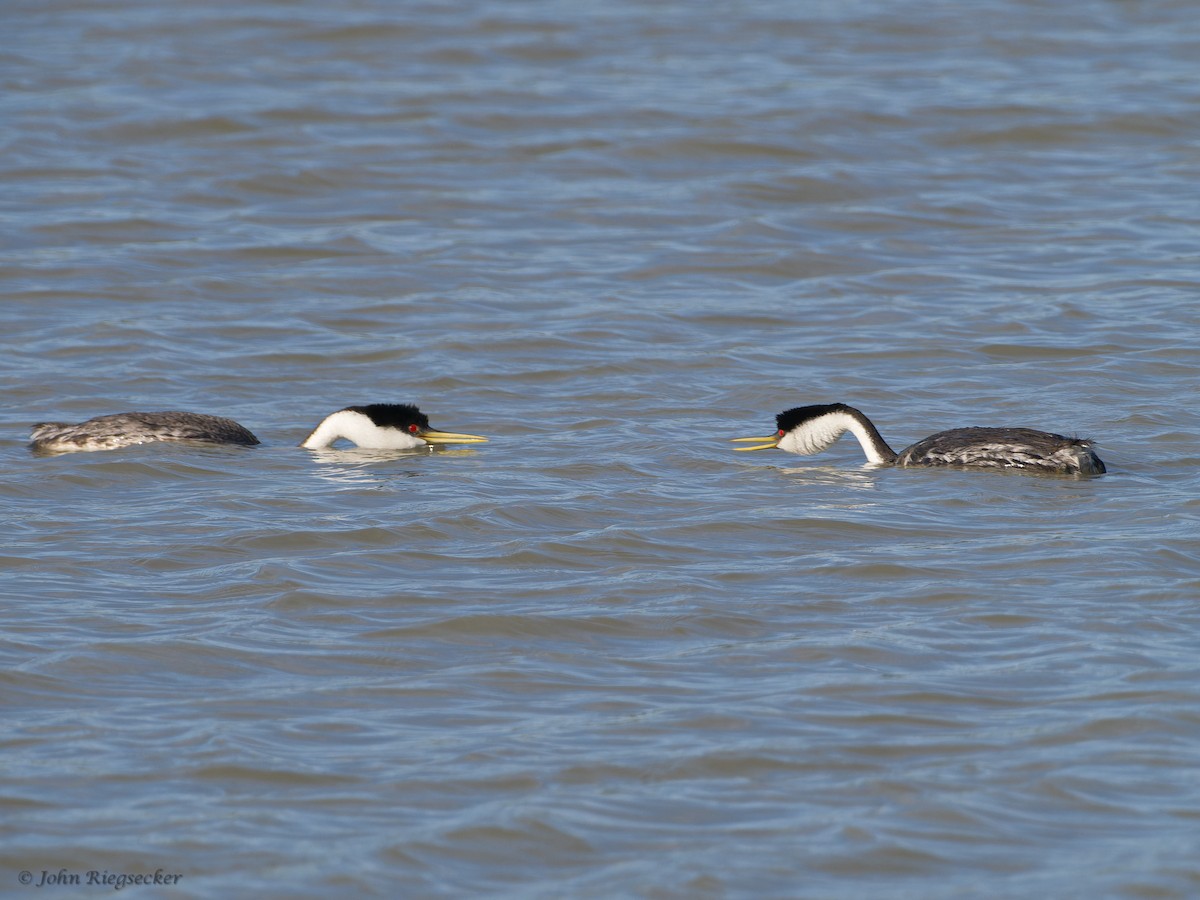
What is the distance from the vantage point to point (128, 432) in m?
11.0

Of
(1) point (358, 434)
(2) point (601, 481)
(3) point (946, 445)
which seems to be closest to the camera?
(2) point (601, 481)

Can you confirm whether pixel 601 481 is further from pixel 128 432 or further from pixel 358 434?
pixel 128 432

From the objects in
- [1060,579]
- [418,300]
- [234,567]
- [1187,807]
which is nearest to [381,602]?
[234,567]

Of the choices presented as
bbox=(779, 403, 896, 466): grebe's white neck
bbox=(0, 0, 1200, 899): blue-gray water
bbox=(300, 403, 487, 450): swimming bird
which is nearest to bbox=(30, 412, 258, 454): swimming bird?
bbox=(0, 0, 1200, 899): blue-gray water

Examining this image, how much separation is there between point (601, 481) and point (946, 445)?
6.26 feet

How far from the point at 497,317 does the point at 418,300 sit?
869 mm

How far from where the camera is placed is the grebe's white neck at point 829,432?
35.5 feet

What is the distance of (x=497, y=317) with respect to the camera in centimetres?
1445

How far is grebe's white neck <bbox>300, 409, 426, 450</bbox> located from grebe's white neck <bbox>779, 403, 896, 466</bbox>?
2234mm
